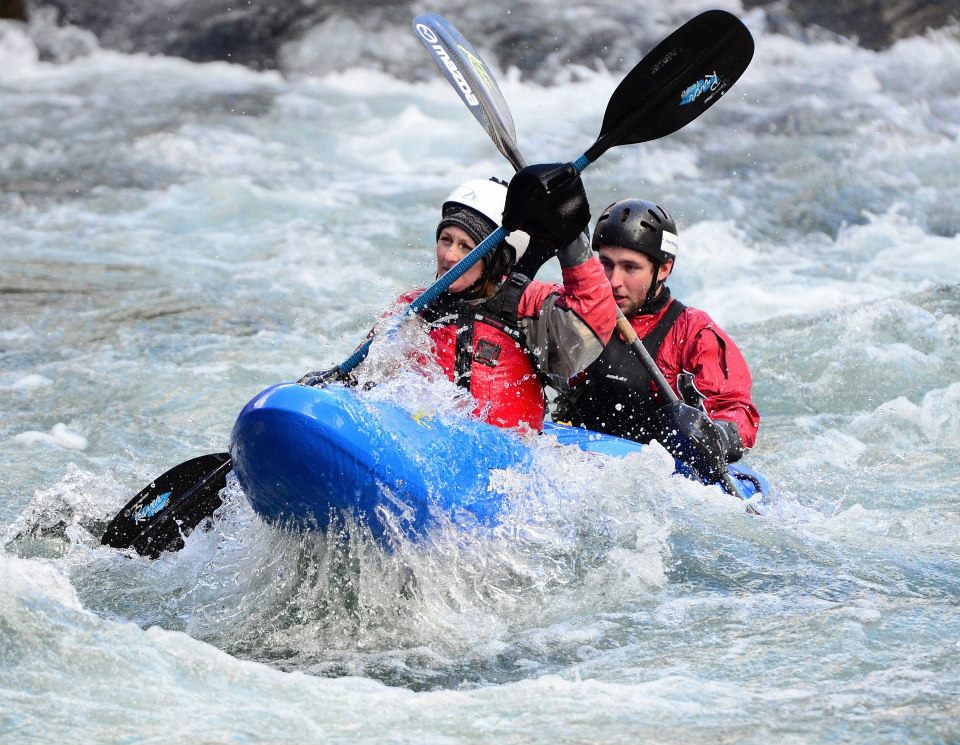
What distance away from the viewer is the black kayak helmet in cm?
456

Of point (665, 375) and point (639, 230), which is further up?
point (639, 230)

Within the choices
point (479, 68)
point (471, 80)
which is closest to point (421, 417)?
point (471, 80)

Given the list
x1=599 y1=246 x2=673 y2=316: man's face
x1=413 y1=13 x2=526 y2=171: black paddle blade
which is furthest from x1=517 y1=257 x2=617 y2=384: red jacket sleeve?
x1=599 y1=246 x2=673 y2=316: man's face

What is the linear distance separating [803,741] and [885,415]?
3.76 metres

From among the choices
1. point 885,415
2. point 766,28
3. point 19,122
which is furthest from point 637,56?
point 885,415

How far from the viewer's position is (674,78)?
13.7 ft

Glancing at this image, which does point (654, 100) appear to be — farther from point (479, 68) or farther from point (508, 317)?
point (479, 68)

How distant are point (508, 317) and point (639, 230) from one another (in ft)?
2.97

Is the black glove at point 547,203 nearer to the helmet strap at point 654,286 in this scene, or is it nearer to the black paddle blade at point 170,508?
the helmet strap at point 654,286

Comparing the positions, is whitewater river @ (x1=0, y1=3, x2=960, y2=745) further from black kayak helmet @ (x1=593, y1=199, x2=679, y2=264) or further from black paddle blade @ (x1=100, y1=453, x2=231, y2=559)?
black kayak helmet @ (x1=593, y1=199, x2=679, y2=264)

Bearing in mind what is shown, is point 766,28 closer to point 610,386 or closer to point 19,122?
point 19,122

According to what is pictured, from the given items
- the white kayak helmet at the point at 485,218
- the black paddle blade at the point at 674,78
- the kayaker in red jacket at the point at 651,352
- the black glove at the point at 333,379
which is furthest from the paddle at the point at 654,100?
the black glove at the point at 333,379

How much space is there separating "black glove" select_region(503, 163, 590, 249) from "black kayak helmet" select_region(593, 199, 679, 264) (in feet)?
3.34

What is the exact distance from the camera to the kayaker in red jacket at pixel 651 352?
455 centimetres
